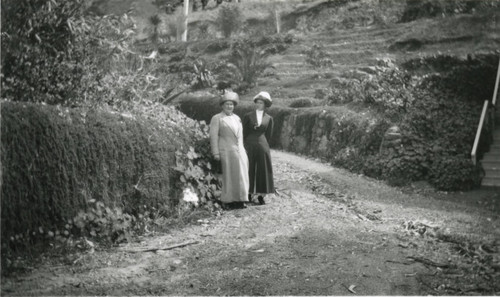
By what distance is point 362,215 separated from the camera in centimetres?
764

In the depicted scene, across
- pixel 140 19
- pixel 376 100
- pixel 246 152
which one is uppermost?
pixel 140 19

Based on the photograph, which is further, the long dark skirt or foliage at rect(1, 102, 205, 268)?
the long dark skirt

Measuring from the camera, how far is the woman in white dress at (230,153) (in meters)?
7.53

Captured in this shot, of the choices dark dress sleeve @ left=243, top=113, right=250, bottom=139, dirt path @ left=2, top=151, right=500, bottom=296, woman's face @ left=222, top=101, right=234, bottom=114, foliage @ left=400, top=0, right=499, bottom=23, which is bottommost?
dirt path @ left=2, top=151, right=500, bottom=296

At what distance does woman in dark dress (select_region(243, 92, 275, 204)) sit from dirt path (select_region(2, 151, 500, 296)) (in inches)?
11.7

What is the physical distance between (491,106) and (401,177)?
385 centimetres

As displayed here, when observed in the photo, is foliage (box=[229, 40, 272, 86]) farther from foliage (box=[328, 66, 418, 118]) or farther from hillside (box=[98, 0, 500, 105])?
foliage (box=[328, 66, 418, 118])

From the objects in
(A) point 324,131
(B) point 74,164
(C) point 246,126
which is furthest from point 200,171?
(A) point 324,131

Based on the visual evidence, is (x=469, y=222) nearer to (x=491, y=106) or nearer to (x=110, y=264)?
(x=110, y=264)

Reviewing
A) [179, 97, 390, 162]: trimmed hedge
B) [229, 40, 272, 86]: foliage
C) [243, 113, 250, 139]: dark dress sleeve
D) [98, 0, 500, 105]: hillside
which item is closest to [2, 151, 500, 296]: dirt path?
[243, 113, 250, 139]: dark dress sleeve

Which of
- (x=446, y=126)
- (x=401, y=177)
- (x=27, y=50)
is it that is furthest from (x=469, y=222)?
(x=27, y=50)

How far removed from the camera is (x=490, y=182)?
10219mm

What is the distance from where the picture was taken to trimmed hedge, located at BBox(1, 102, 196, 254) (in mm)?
4723

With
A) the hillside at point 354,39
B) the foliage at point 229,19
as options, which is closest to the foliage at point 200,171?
the hillside at point 354,39
